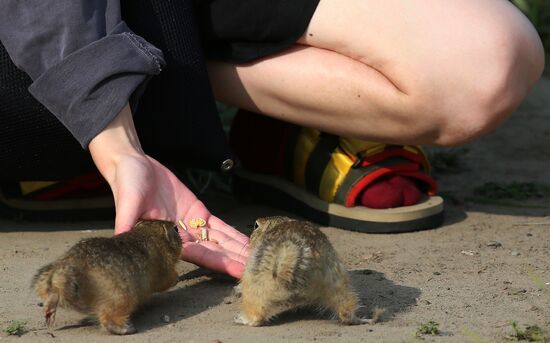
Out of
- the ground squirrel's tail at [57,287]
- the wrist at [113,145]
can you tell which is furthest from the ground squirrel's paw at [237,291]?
the ground squirrel's tail at [57,287]

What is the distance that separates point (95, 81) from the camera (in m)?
3.58

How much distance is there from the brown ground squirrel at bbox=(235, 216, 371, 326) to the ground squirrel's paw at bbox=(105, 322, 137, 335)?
33cm

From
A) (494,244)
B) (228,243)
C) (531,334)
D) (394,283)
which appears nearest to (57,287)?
(228,243)

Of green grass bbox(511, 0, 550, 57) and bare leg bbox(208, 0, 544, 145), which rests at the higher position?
bare leg bbox(208, 0, 544, 145)

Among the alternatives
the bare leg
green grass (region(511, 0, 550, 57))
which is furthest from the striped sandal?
green grass (region(511, 0, 550, 57))

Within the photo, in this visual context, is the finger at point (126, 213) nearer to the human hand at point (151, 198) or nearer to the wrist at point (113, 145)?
the human hand at point (151, 198)

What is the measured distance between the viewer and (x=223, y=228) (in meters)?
3.72

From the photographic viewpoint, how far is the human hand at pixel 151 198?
3.44 metres

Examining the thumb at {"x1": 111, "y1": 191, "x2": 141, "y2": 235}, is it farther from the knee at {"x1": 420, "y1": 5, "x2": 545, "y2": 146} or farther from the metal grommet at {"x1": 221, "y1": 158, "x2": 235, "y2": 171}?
the knee at {"x1": 420, "y1": 5, "x2": 545, "y2": 146}

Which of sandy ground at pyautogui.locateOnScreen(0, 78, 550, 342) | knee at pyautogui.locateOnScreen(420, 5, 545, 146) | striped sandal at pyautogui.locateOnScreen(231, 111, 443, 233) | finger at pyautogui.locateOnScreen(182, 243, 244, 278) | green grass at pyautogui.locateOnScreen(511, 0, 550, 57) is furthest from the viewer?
green grass at pyautogui.locateOnScreen(511, 0, 550, 57)

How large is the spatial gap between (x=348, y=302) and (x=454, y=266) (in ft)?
2.77

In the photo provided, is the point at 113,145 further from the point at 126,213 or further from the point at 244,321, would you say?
the point at 244,321

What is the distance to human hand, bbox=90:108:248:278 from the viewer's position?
344 cm

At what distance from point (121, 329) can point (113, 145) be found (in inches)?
29.8
